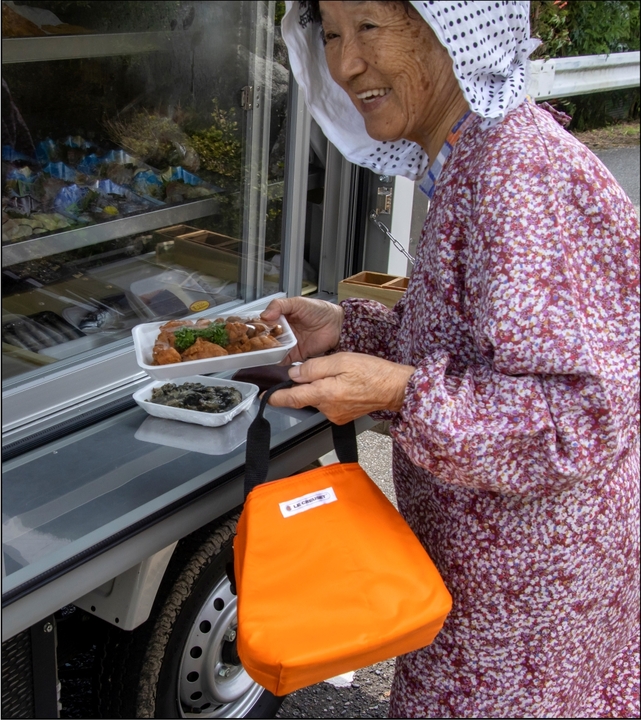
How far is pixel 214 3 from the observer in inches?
97.1

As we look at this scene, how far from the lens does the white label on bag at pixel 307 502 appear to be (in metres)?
1.26

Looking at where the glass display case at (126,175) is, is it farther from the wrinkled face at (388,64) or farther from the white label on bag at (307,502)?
the wrinkled face at (388,64)

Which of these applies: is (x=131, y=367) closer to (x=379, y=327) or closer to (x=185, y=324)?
(x=185, y=324)

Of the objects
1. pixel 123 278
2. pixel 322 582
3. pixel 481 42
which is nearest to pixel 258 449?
pixel 322 582

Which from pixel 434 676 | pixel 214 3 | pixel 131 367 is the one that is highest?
pixel 214 3

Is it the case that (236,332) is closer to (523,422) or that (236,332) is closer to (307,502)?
(307,502)

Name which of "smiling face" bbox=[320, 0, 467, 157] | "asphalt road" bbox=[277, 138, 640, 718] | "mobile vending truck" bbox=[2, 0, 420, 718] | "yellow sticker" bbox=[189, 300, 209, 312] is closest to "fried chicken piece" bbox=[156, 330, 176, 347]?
"mobile vending truck" bbox=[2, 0, 420, 718]

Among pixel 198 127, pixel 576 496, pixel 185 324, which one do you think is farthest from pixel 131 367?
pixel 576 496

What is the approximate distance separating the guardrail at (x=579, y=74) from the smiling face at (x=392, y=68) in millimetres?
579

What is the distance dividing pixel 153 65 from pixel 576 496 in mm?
1818

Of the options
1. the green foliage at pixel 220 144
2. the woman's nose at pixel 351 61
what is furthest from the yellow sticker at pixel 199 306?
the woman's nose at pixel 351 61

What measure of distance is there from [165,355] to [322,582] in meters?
0.67

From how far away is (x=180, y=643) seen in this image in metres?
1.93

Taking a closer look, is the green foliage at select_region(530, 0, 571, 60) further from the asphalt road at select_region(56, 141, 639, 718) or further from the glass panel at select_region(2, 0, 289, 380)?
the asphalt road at select_region(56, 141, 639, 718)
